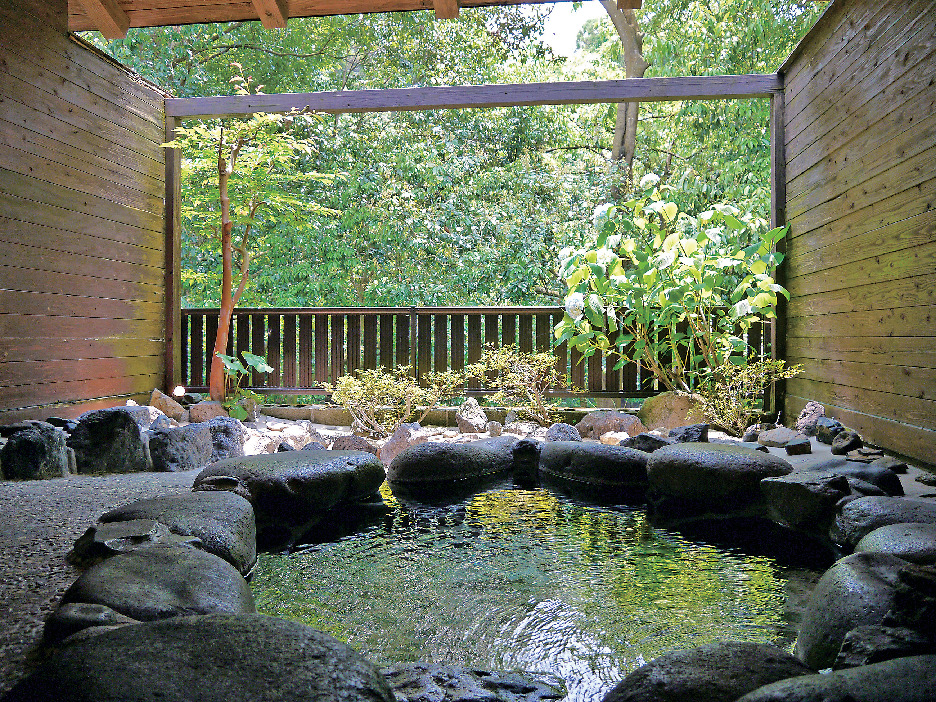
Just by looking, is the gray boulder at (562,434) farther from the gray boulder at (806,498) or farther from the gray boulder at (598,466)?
the gray boulder at (806,498)

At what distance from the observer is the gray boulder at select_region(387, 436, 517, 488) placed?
4070 millimetres

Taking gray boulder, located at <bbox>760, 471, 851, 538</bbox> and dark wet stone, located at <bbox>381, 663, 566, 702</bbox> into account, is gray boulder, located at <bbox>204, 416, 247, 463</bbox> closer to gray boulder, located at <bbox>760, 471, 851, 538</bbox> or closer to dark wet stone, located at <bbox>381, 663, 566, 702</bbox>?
dark wet stone, located at <bbox>381, 663, 566, 702</bbox>

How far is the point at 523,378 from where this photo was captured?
624 cm

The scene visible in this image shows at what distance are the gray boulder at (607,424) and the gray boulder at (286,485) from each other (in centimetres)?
266

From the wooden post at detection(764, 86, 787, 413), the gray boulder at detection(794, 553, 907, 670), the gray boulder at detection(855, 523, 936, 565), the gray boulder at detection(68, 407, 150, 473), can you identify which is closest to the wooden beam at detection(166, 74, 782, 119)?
the wooden post at detection(764, 86, 787, 413)

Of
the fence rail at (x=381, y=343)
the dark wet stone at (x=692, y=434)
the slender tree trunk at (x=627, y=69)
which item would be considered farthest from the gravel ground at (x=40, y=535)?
the slender tree trunk at (x=627, y=69)

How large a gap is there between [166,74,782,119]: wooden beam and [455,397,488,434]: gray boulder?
2.54m

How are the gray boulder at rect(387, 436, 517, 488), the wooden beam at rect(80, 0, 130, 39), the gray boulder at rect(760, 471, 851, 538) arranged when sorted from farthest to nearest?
the wooden beam at rect(80, 0, 130, 39), the gray boulder at rect(387, 436, 517, 488), the gray boulder at rect(760, 471, 851, 538)

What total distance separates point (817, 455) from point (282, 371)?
15.8ft

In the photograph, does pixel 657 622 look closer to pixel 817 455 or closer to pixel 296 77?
pixel 817 455

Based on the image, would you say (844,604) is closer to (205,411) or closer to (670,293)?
(670,293)

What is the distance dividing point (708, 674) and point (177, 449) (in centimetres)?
335

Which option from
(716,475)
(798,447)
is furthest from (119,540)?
→ (798,447)

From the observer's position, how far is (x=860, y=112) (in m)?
4.30
